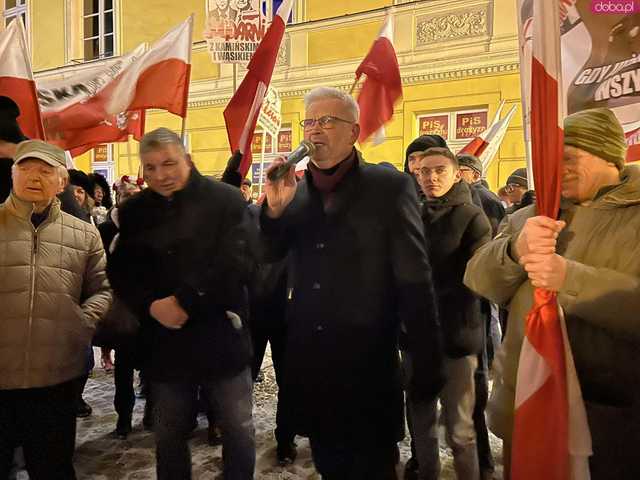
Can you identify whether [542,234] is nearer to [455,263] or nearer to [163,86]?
[455,263]

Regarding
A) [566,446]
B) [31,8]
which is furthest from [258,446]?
[31,8]

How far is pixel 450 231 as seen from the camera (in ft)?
8.83

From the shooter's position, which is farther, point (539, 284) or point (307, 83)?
point (307, 83)

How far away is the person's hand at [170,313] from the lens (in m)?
2.22

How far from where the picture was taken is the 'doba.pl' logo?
9.29ft

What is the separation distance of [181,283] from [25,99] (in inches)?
76.2

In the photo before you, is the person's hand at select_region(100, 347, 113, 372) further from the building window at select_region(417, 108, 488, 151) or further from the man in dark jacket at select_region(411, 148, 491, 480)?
the building window at select_region(417, 108, 488, 151)

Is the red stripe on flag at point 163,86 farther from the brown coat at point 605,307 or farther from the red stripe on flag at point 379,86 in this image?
the brown coat at point 605,307

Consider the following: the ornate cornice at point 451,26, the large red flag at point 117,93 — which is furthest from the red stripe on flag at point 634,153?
the ornate cornice at point 451,26

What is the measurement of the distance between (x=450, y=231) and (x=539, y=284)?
3.72 feet

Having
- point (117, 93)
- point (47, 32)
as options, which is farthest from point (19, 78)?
point (47, 32)

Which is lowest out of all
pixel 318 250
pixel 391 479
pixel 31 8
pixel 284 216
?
pixel 391 479

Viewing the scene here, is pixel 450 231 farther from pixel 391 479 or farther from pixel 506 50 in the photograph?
pixel 506 50

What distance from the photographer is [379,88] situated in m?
4.57
